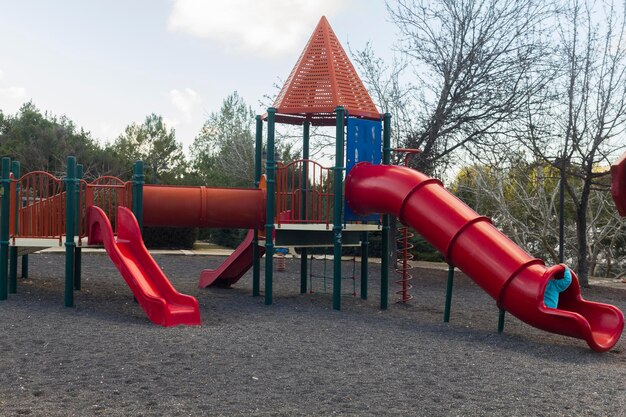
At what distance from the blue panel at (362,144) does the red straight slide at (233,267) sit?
2.40 meters

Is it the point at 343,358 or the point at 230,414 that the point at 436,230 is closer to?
the point at 343,358

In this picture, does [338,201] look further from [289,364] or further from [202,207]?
[289,364]

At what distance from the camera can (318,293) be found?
40.3ft

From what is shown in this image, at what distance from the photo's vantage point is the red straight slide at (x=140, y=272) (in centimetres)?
822

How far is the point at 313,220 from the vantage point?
10836 mm

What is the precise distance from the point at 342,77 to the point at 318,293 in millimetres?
3671

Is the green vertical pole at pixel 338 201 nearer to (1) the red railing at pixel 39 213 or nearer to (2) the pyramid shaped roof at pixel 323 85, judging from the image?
(2) the pyramid shaped roof at pixel 323 85

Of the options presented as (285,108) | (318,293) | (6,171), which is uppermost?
(285,108)

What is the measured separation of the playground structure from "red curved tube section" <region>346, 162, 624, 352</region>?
0.01 meters

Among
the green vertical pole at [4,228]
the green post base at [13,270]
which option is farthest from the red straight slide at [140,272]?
the green post base at [13,270]

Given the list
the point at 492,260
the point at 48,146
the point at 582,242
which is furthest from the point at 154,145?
the point at 492,260

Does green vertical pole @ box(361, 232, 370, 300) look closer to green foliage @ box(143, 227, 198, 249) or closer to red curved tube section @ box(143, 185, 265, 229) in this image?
red curved tube section @ box(143, 185, 265, 229)

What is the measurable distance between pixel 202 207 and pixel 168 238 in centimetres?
1114

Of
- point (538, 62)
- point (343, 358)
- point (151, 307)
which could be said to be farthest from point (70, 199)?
point (538, 62)
